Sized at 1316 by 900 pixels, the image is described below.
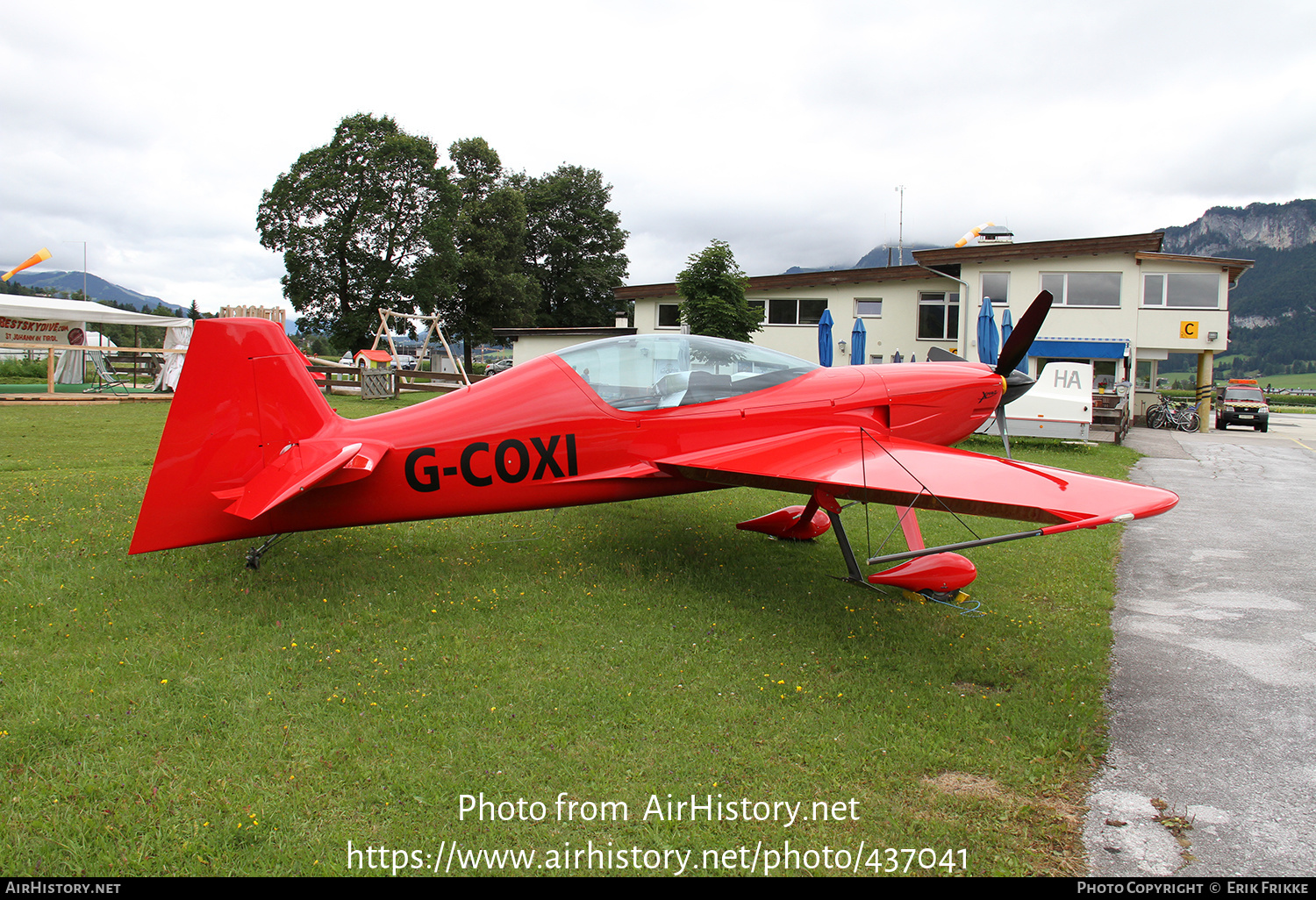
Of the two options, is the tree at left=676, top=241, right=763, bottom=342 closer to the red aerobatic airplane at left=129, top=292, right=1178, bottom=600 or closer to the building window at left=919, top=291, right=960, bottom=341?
the building window at left=919, top=291, right=960, bottom=341

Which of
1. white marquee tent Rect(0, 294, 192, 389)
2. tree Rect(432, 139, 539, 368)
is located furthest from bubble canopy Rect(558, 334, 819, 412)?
tree Rect(432, 139, 539, 368)

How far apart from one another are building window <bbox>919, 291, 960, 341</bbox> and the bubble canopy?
2190 cm

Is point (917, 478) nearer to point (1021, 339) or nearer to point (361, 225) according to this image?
point (1021, 339)

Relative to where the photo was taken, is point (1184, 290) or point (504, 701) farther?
point (1184, 290)

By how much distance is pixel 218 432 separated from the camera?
4.93 m

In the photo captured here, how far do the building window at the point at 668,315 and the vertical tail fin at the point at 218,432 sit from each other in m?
27.4

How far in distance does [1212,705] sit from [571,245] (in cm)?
5412

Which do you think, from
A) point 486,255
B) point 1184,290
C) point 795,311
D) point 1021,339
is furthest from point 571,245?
point 1021,339

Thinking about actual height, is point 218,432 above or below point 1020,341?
below

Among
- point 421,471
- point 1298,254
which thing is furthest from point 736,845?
point 1298,254

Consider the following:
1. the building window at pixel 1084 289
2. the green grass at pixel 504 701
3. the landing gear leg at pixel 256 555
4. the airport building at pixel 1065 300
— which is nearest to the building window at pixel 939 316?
the airport building at pixel 1065 300

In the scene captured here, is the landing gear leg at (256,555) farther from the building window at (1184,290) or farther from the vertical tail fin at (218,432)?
the building window at (1184,290)

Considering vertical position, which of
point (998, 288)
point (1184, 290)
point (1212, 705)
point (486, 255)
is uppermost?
point (486, 255)

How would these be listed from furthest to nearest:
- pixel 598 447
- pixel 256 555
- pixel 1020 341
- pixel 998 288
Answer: pixel 998 288 → pixel 1020 341 → pixel 598 447 → pixel 256 555
